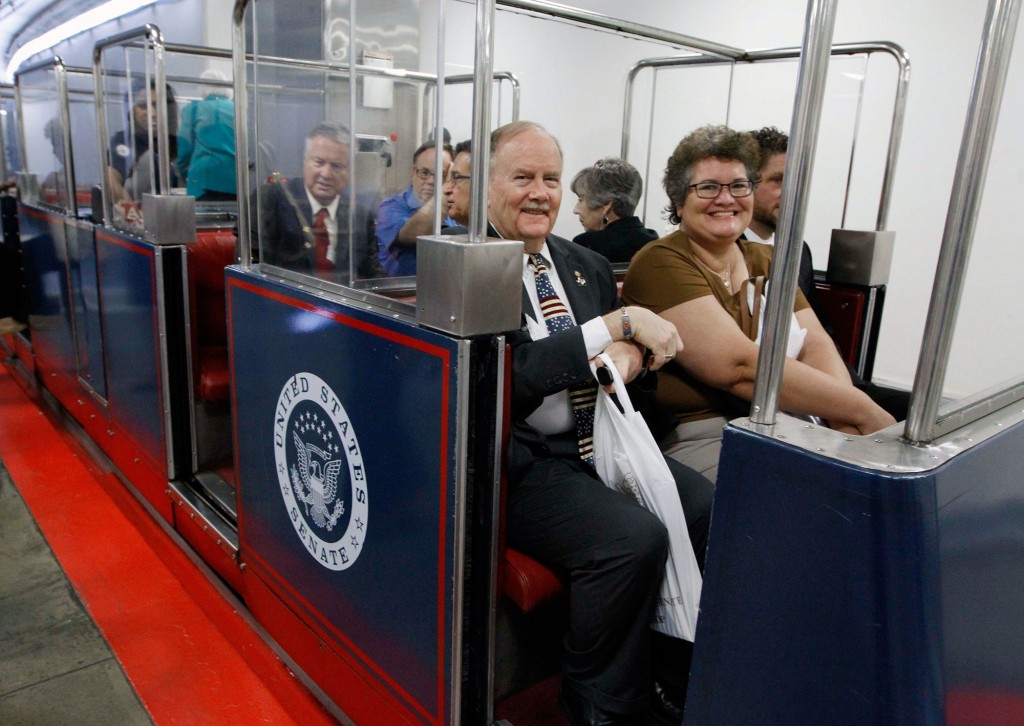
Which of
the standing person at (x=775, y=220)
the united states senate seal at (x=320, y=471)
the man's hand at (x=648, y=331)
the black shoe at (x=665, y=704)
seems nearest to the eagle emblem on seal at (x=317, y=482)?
the united states senate seal at (x=320, y=471)

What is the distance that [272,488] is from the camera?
1.88m

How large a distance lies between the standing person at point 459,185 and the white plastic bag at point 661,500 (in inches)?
27.4

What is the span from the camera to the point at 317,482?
1.68 meters

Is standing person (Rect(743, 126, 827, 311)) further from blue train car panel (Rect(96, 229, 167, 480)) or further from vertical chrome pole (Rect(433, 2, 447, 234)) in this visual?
blue train car panel (Rect(96, 229, 167, 480))

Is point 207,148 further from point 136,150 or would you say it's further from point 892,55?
point 892,55

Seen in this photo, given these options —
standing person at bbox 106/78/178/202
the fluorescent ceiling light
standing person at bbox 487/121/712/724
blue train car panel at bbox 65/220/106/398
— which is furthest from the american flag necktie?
the fluorescent ceiling light

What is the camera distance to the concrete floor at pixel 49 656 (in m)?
1.88

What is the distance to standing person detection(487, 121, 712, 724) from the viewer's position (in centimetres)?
145

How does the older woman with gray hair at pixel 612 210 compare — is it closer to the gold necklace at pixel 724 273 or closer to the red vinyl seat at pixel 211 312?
the gold necklace at pixel 724 273

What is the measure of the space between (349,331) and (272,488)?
0.60 metres

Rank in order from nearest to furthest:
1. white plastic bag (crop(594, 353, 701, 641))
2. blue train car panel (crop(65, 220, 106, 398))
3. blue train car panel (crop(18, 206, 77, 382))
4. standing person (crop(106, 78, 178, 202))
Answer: white plastic bag (crop(594, 353, 701, 641)), standing person (crop(106, 78, 178, 202)), blue train car panel (crop(65, 220, 106, 398)), blue train car panel (crop(18, 206, 77, 382))

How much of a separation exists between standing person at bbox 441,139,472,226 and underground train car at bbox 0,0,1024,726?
0.02 meters

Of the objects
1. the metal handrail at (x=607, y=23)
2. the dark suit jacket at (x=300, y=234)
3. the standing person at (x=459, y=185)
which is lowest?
the dark suit jacket at (x=300, y=234)

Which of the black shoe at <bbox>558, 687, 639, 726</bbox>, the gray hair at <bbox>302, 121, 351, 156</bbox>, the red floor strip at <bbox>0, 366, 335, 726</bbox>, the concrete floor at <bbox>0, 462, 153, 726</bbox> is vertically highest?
the gray hair at <bbox>302, 121, 351, 156</bbox>
